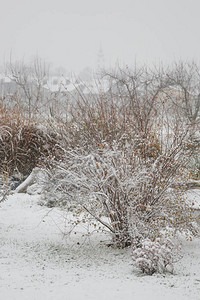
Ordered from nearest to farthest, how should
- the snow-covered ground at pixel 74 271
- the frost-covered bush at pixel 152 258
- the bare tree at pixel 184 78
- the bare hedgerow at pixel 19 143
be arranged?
the snow-covered ground at pixel 74 271 < the frost-covered bush at pixel 152 258 < the bare hedgerow at pixel 19 143 < the bare tree at pixel 184 78

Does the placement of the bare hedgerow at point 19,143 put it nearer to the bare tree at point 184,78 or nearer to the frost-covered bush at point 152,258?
the frost-covered bush at point 152,258

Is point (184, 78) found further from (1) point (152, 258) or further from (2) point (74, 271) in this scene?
(2) point (74, 271)

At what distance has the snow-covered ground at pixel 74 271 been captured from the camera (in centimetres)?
262

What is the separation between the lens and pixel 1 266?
328 centimetres

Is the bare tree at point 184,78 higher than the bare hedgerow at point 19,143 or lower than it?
higher

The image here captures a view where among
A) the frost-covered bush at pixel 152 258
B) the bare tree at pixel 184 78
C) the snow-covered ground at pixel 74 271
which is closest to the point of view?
the snow-covered ground at pixel 74 271

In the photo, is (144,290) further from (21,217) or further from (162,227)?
(21,217)

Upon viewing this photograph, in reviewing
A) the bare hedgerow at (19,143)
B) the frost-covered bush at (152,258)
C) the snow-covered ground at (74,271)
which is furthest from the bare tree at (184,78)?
the frost-covered bush at (152,258)

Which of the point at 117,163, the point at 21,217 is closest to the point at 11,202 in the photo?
the point at 21,217

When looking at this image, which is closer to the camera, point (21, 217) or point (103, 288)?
point (103, 288)

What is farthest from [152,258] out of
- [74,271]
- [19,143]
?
[19,143]

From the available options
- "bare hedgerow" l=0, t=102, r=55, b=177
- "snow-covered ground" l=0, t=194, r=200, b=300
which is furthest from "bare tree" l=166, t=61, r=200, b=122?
"snow-covered ground" l=0, t=194, r=200, b=300

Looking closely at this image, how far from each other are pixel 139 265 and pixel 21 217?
303 cm

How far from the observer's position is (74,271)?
3268 millimetres
